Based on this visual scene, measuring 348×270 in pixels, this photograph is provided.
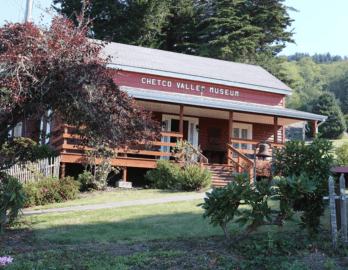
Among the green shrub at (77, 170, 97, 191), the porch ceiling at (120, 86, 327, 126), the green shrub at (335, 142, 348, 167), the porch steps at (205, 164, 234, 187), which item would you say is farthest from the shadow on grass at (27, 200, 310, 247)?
the green shrub at (335, 142, 348, 167)

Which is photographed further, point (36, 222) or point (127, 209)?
point (127, 209)

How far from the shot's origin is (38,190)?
10945 mm

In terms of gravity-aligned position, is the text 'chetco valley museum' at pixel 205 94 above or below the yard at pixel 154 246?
above

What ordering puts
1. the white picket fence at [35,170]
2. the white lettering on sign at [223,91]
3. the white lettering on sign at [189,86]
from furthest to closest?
the white lettering on sign at [223,91]
the white lettering on sign at [189,86]
the white picket fence at [35,170]

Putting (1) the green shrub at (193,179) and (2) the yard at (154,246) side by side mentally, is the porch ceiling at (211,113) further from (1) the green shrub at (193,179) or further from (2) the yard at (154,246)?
(2) the yard at (154,246)

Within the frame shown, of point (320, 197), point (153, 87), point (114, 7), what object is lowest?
point (320, 197)

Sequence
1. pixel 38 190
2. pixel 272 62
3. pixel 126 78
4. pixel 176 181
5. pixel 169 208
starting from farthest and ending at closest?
pixel 272 62 → pixel 126 78 → pixel 176 181 → pixel 38 190 → pixel 169 208

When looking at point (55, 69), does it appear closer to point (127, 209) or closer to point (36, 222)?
point (36, 222)

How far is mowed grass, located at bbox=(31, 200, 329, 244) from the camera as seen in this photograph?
659 centimetres

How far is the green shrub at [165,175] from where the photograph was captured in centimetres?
1312

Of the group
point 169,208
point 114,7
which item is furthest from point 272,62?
point 169,208

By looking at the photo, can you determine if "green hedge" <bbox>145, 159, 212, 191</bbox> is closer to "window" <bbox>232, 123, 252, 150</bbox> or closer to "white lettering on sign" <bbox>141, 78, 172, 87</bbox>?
"white lettering on sign" <bbox>141, 78, 172, 87</bbox>

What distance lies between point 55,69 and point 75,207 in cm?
480

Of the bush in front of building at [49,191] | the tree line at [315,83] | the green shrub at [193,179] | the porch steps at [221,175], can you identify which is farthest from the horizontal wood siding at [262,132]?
the tree line at [315,83]
